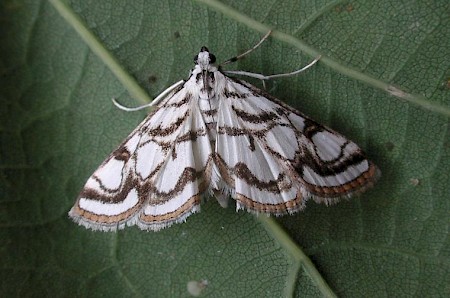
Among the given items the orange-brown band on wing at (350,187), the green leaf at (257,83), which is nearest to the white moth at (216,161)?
the orange-brown band on wing at (350,187)

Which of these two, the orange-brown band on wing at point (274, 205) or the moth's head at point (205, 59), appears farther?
the moth's head at point (205, 59)

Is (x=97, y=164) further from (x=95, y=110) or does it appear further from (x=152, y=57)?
(x=152, y=57)

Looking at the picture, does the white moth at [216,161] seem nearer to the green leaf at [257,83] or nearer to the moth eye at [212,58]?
the moth eye at [212,58]

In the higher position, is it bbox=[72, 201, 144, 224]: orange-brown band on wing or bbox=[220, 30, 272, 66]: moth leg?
bbox=[220, 30, 272, 66]: moth leg

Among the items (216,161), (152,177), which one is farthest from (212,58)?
(152,177)

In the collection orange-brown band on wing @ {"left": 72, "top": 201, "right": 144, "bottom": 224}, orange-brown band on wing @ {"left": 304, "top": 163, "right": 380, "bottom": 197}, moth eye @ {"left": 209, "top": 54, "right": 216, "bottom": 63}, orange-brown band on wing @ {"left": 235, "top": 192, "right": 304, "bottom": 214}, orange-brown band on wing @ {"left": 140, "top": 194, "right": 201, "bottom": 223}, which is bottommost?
orange-brown band on wing @ {"left": 304, "top": 163, "right": 380, "bottom": 197}

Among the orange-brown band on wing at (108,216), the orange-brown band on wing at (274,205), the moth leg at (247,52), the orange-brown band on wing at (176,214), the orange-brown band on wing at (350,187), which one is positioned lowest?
the orange-brown band on wing at (350,187)

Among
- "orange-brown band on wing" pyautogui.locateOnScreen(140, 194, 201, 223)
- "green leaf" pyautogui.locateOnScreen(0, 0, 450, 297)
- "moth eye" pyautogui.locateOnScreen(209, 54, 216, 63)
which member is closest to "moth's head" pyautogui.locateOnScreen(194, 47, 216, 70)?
"moth eye" pyautogui.locateOnScreen(209, 54, 216, 63)

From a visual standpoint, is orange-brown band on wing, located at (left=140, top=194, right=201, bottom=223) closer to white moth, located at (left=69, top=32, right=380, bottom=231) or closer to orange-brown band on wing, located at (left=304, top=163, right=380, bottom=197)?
white moth, located at (left=69, top=32, right=380, bottom=231)
